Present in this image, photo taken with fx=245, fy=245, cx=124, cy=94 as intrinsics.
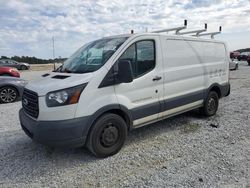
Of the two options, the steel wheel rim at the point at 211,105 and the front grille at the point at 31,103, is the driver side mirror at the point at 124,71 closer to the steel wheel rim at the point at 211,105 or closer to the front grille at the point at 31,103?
the front grille at the point at 31,103

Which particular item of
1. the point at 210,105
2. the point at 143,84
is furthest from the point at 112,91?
the point at 210,105

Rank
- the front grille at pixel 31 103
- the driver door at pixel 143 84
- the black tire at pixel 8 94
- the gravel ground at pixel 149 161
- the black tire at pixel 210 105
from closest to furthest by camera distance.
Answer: the gravel ground at pixel 149 161
the front grille at pixel 31 103
the driver door at pixel 143 84
the black tire at pixel 210 105
the black tire at pixel 8 94

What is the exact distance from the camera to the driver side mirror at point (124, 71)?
12.5 ft

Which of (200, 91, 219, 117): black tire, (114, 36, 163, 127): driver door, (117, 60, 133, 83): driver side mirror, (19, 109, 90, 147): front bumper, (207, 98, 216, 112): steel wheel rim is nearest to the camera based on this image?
(19, 109, 90, 147): front bumper

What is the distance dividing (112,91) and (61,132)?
1009 millimetres

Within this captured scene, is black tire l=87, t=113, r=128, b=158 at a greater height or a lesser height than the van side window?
lesser

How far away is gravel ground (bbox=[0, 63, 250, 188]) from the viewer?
3.31 metres

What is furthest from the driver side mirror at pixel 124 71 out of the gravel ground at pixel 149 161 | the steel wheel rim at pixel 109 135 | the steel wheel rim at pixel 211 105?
the steel wheel rim at pixel 211 105

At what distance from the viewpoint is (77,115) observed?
11.8 ft

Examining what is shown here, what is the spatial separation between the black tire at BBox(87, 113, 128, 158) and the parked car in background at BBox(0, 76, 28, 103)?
5.88 metres

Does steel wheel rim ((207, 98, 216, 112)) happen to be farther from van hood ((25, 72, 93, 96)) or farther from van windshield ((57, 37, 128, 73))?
van hood ((25, 72, 93, 96))

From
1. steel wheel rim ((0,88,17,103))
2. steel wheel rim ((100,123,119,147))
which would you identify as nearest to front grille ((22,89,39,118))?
steel wheel rim ((100,123,119,147))

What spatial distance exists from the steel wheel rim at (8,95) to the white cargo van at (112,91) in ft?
15.8

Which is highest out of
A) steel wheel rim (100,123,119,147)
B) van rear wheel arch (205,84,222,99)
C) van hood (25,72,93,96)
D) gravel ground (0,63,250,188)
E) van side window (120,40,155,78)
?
van side window (120,40,155,78)
